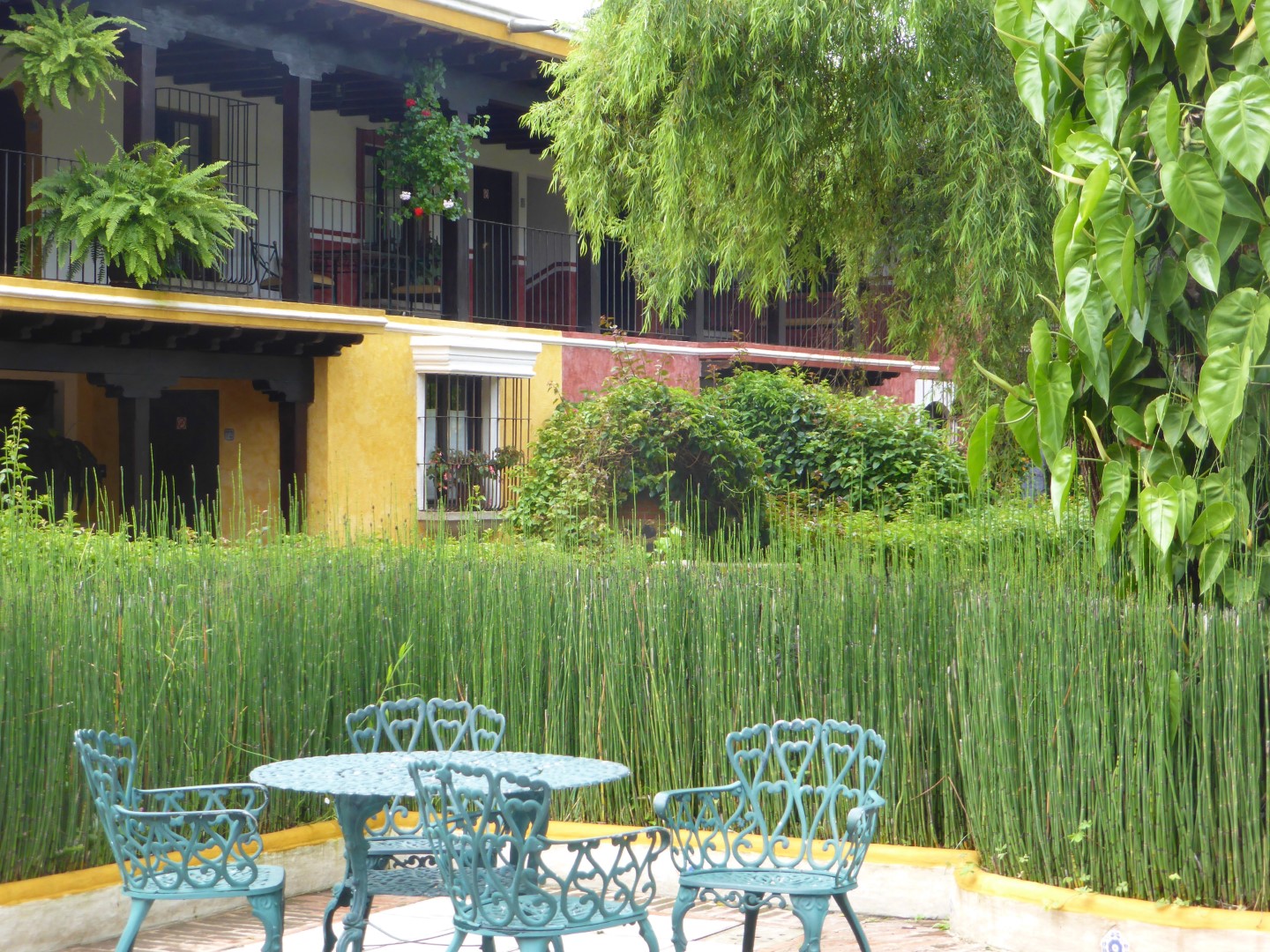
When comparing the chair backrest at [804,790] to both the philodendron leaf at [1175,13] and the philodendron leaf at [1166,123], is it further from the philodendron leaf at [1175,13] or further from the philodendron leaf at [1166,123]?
the philodendron leaf at [1175,13]

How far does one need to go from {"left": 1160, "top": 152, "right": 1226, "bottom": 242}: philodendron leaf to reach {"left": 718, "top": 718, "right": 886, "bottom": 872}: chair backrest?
1.59 metres

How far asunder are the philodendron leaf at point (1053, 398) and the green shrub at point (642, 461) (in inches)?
201

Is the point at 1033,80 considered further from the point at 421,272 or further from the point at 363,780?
the point at 421,272

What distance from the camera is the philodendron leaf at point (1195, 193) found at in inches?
155

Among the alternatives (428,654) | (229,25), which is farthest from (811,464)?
(428,654)

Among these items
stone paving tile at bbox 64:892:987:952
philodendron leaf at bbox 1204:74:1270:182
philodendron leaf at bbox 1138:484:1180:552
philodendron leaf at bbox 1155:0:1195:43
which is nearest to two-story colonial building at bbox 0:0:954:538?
stone paving tile at bbox 64:892:987:952

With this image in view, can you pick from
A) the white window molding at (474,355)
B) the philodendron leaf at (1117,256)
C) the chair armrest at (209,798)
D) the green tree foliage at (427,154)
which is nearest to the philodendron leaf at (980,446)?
the philodendron leaf at (1117,256)

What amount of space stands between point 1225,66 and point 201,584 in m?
3.75

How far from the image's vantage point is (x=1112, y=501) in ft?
14.5

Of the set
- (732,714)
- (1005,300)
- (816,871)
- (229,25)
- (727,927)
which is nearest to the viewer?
(816,871)

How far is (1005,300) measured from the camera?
8086 millimetres

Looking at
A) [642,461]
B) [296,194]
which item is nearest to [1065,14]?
[642,461]

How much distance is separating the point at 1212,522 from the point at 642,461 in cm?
575

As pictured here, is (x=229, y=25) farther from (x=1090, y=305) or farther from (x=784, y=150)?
(x=1090, y=305)
